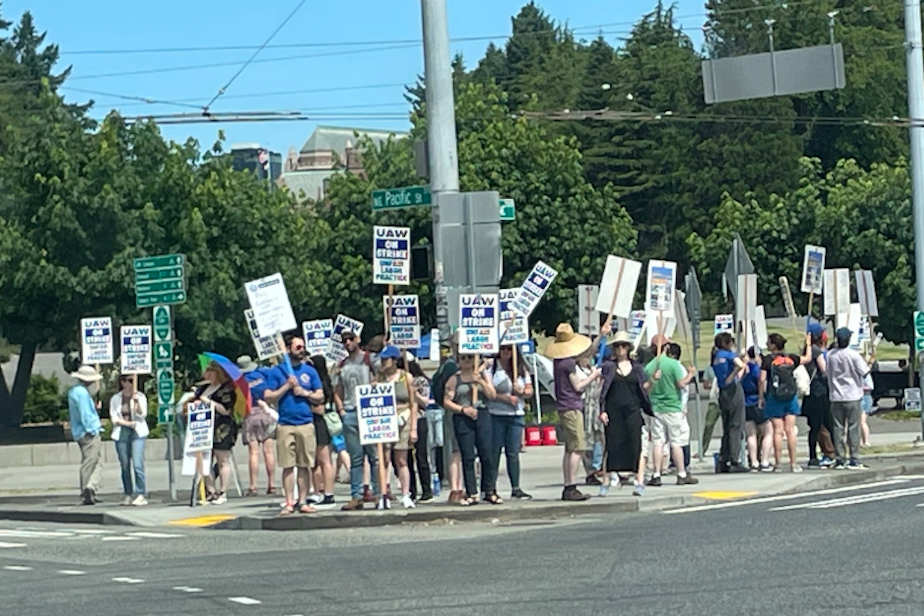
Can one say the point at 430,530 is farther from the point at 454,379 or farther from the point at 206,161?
the point at 206,161

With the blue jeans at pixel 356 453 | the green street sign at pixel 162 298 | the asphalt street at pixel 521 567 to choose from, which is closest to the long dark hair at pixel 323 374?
the blue jeans at pixel 356 453

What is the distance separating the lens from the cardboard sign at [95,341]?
2261 centimetres

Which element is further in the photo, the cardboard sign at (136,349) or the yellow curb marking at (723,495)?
the cardboard sign at (136,349)

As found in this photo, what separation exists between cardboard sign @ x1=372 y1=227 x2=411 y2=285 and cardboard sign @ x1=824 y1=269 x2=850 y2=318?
8.10 metres

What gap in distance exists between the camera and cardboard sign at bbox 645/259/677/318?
22.1 m

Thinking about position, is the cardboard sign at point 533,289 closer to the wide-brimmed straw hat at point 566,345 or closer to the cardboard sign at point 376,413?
the wide-brimmed straw hat at point 566,345

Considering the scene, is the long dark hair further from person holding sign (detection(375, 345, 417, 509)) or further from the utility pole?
the utility pole

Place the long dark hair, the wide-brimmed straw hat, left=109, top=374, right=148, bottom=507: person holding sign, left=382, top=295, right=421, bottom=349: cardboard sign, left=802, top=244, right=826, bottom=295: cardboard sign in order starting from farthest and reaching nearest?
1. left=802, top=244, right=826, bottom=295: cardboard sign
2. left=109, top=374, right=148, bottom=507: person holding sign
3. left=382, top=295, right=421, bottom=349: cardboard sign
4. the long dark hair
5. the wide-brimmed straw hat

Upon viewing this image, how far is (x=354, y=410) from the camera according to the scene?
1867 cm

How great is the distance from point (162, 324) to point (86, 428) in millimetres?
1632

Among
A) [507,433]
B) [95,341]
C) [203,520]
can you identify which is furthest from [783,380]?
[95,341]

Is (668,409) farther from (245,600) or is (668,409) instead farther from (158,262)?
(245,600)

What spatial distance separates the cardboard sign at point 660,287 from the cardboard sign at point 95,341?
7.12 m

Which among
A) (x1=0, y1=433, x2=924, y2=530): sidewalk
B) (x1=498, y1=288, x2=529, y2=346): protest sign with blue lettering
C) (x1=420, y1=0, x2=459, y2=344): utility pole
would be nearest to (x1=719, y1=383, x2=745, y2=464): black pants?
(x1=0, y1=433, x2=924, y2=530): sidewalk
